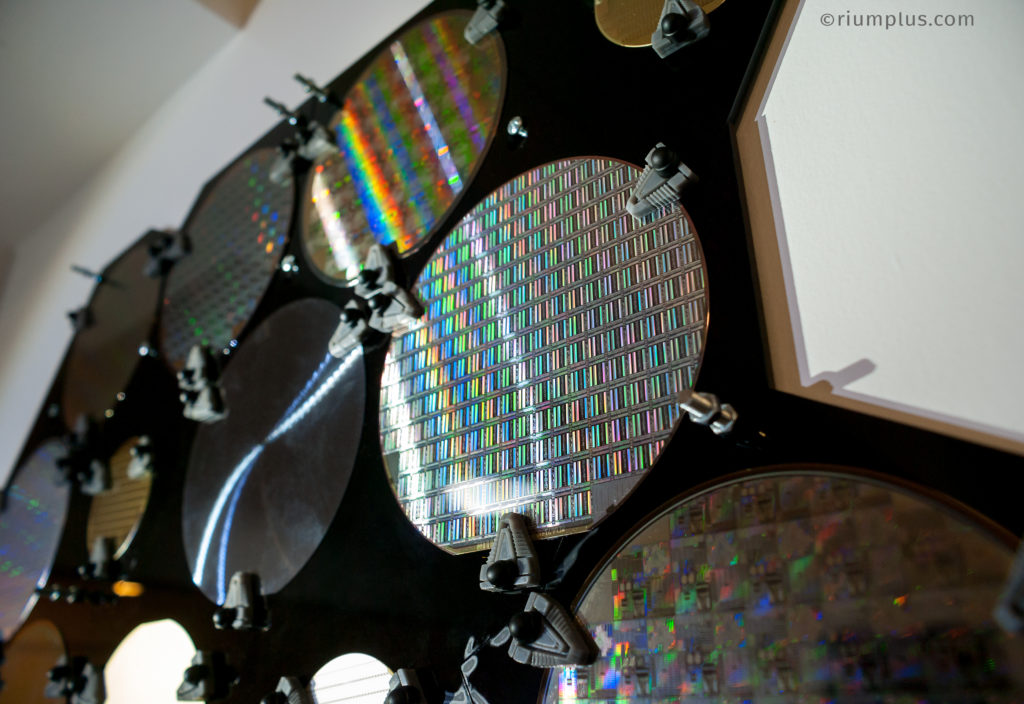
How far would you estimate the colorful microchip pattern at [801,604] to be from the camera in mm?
483

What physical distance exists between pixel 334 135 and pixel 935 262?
101 cm

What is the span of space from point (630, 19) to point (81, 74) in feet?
5.68

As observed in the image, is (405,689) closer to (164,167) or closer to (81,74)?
(164,167)

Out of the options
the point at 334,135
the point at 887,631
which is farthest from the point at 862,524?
the point at 334,135

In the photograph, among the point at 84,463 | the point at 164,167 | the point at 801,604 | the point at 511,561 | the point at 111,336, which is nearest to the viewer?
the point at 801,604

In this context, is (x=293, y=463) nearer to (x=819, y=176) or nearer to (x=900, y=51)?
(x=819, y=176)

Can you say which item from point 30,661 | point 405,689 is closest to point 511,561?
point 405,689

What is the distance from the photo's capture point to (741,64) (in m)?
0.77

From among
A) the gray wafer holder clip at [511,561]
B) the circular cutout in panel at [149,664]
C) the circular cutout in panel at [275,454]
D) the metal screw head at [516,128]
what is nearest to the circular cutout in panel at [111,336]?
the circular cutout in panel at [275,454]

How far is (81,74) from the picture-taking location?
1.99 metres

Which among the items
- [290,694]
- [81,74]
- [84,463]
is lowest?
[290,694]

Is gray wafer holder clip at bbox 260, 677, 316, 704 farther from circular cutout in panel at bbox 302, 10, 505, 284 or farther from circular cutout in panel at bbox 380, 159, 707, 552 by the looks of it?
circular cutout in panel at bbox 302, 10, 505, 284

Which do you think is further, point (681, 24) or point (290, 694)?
point (290, 694)

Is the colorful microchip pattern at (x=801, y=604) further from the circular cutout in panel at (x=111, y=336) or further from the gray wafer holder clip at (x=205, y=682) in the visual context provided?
the circular cutout in panel at (x=111, y=336)
